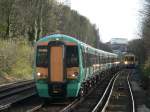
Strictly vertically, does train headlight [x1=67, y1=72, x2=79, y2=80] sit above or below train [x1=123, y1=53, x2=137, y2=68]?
below

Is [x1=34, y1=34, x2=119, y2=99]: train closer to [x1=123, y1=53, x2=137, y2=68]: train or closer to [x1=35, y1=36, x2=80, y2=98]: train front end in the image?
[x1=35, y1=36, x2=80, y2=98]: train front end

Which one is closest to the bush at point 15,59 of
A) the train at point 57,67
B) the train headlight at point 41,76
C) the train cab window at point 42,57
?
the train cab window at point 42,57

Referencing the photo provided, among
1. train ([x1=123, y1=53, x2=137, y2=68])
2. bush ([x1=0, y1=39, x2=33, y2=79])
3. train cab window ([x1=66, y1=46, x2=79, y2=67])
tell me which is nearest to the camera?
train cab window ([x1=66, y1=46, x2=79, y2=67])

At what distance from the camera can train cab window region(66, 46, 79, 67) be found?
69.2 feet

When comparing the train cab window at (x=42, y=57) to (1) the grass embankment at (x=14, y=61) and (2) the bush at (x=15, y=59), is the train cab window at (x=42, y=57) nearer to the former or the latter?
(1) the grass embankment at (x=14, y=61)

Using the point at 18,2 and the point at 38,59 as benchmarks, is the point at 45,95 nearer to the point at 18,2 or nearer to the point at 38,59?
the point at 38,59

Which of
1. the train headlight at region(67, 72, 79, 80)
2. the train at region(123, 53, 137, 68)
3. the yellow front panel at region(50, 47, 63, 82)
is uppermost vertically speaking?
the train at region(123, 53, 137, 68)

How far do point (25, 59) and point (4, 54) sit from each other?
267 inches

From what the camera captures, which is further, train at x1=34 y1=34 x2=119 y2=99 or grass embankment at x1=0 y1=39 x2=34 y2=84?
grass embankment at x1=0 y1=39 x2=34 y2=84

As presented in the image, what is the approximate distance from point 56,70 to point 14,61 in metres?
22.4

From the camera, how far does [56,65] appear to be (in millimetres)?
20734

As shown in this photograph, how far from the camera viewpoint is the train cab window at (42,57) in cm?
2095

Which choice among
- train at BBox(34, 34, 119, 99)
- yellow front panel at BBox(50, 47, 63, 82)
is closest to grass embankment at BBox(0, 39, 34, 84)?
train at BBox(34, 34, 119, 99)

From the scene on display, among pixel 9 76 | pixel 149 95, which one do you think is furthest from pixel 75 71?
pixel 9 76
